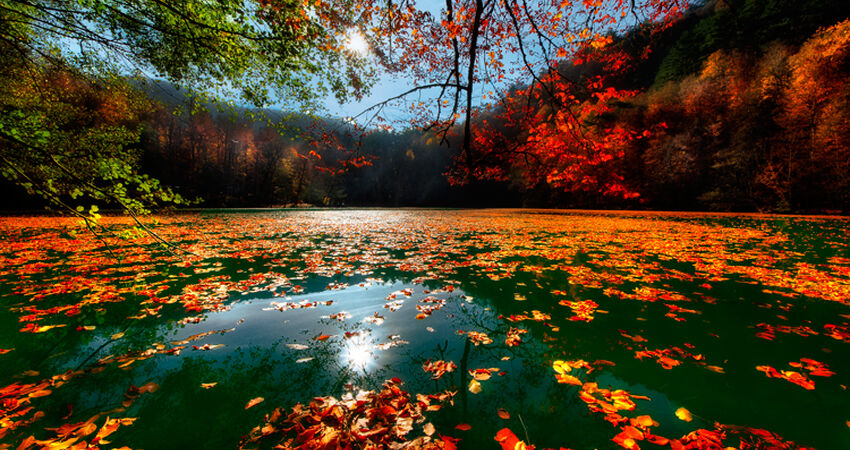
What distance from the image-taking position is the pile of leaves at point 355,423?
1.86m

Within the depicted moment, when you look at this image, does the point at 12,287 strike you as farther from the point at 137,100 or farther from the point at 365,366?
the point at 365,366

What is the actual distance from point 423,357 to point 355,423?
3.36 ft

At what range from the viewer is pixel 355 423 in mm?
2029

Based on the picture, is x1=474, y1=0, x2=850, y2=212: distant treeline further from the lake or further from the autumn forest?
the lake

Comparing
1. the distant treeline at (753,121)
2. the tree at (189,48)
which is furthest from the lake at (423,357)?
the distant treeline at (753,121)

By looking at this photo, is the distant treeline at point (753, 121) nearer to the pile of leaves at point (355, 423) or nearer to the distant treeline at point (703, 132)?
the distant treeline at point (703, 132)

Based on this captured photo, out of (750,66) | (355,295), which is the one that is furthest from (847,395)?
(750,66)

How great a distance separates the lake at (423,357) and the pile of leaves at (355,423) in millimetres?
13

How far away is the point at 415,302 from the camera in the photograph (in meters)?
4.47

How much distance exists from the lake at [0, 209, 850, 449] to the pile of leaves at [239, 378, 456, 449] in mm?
13

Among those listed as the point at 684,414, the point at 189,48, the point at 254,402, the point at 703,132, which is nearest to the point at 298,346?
the point at 254,402

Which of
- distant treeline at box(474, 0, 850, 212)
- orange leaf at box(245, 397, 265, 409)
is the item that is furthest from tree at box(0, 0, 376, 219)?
distant treeline at box(474, 0, 850, 212)

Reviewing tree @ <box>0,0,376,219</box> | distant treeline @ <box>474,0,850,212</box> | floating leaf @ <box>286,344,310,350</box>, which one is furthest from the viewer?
distant treeline @ <box>474,0,850,212</box>

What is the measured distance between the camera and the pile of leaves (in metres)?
1.86
